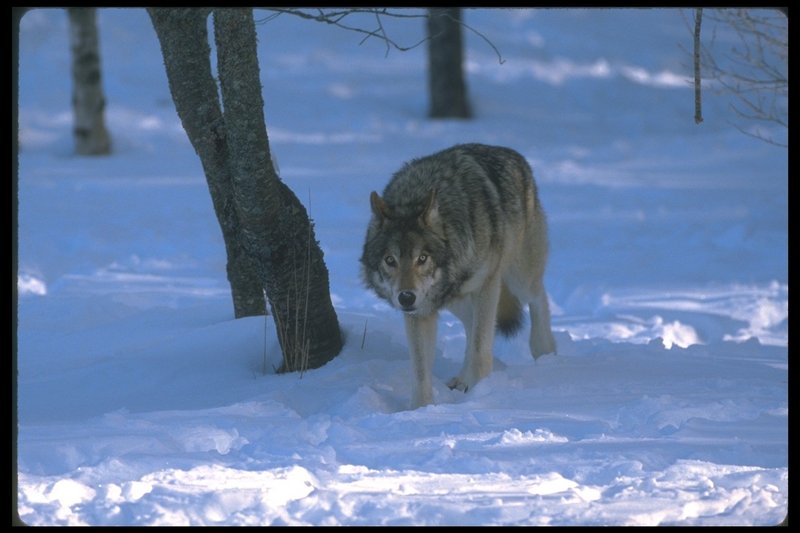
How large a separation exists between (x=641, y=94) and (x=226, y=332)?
58.1ft

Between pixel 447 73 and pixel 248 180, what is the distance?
14.7 metres

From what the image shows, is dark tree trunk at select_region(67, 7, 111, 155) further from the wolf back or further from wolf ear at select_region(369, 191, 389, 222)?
wolf ear at select_region(369, 191, 389, 222)

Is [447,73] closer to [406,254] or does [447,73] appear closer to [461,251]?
[461,251]

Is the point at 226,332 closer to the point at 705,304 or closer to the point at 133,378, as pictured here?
the point at 133,378

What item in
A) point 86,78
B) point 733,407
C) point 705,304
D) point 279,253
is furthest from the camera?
point 86,78

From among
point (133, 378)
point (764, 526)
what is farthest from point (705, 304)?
point (764, 526)

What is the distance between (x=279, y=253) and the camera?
671 centimetres

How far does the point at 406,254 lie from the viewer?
6.02 meters

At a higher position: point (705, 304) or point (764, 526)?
point (764, 526)

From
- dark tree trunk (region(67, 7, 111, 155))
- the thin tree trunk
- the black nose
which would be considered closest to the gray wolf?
the black nose

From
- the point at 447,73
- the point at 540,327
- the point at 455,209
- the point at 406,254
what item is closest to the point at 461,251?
the point at 455,209

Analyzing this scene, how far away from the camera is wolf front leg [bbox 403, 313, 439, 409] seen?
6215mm

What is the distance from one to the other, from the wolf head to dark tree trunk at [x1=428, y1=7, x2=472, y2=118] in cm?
1457

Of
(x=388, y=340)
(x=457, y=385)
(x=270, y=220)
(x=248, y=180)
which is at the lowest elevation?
(x=457, y=385)
